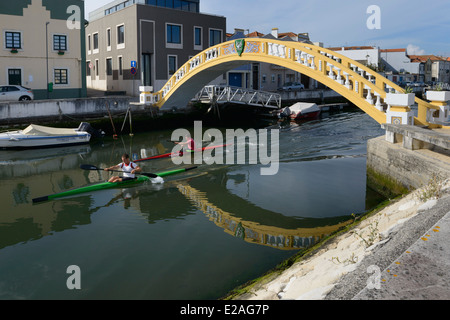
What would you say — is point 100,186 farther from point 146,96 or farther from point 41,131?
point 146,96

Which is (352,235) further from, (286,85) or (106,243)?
(286,85)

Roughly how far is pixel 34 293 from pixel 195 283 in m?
2.73

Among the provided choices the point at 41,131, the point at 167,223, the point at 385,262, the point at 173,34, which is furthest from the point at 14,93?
the point at 385,262

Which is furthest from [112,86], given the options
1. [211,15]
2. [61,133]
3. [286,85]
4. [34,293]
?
[34,293]

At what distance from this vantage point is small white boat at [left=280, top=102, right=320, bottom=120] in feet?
112

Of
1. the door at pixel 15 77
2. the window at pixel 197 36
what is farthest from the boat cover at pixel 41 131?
the window at pixel 197 36

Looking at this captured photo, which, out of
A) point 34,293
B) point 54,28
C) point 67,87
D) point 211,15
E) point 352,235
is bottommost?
point 34,293

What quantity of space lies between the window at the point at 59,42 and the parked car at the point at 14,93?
192 inches

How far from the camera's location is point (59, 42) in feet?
92.6

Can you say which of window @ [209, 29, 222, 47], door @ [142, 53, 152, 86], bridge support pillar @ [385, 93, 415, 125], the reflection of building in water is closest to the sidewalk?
the reflection of building in water

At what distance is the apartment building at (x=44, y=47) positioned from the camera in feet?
86.4

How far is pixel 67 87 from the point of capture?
28969mm

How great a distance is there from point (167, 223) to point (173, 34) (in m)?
27.1

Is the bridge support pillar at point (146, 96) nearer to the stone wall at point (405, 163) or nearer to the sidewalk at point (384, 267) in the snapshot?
the stone wall at point (405, 163)
